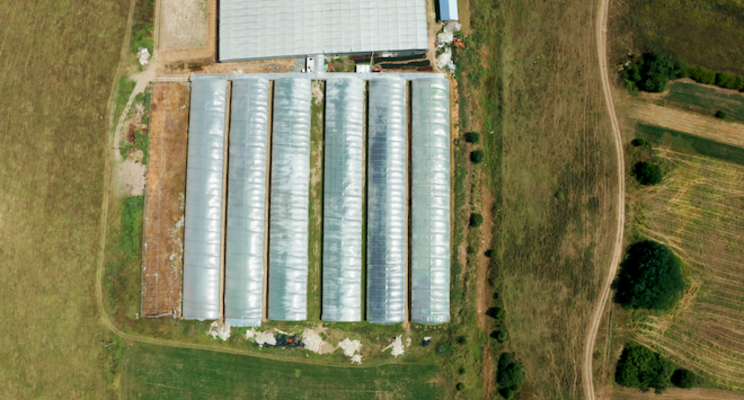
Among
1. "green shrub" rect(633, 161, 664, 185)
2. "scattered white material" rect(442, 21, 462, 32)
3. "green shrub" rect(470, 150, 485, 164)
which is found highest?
"scattered white material" rect(442, 21, 462, 32)

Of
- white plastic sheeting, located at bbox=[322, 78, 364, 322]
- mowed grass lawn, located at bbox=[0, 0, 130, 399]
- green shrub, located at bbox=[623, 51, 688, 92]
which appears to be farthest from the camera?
green shrub, located at bbox=[623, 51, 688, 92]

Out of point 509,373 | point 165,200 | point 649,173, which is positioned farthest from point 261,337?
point 649,173

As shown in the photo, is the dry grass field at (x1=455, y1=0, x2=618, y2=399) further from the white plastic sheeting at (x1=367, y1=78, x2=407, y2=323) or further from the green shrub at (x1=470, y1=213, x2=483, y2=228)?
the white plastic sheeting at (x1=367, y1=78, x2=407, y2=323)

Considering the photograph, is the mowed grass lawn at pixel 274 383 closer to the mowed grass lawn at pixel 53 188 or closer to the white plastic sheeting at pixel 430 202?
the mowed grass lawn at pixel 53 188

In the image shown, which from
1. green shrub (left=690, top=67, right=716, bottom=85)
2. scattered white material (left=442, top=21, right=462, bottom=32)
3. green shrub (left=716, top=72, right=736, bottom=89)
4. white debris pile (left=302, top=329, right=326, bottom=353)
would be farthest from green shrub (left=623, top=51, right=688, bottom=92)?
white debris pile (left=302, top=329, right=326, bottom=353)

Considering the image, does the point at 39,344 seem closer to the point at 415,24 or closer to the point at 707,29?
the point at 415,24

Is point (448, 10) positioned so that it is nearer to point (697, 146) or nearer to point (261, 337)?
point (697, 146)

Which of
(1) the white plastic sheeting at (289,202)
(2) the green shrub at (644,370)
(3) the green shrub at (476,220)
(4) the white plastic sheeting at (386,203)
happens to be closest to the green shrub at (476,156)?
(3) the green shrub at (476,220)
